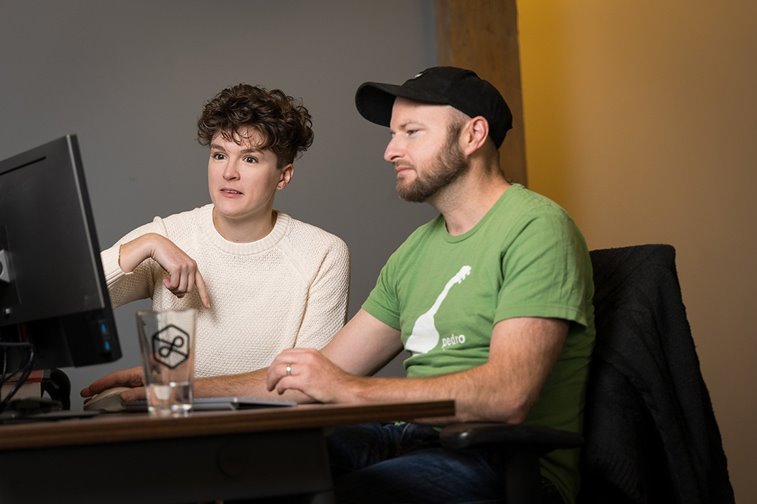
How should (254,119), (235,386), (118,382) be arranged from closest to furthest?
(235,386) → (118,382) → (254,119)

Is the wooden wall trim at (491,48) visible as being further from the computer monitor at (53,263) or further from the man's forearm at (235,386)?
the computer monitor at (53,263)

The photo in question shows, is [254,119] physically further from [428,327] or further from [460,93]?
[428,327]

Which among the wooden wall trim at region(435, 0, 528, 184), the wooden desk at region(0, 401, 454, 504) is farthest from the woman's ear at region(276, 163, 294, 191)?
the wooden desk at region(0, 401, 454, 504)

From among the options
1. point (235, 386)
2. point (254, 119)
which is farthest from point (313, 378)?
point (254, 119)

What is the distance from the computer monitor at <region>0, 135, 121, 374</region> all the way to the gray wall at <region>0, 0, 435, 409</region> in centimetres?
192

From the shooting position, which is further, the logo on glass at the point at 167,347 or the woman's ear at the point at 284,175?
the woman's ear at the point at 284,175

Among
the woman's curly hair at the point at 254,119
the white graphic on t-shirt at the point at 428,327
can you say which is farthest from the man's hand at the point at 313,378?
the woman's curly hair at the point at 254,119

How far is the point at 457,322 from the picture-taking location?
73.6 inches

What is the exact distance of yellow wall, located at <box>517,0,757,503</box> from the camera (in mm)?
4266

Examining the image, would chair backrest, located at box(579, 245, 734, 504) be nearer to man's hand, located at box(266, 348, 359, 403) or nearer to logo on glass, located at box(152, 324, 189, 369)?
man's hand, located at box(266, 348, 359, 403)

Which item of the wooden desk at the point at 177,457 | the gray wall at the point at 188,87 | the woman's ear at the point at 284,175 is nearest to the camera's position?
the wooden desk at the point at 177,457

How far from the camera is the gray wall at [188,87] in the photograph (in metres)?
3.46

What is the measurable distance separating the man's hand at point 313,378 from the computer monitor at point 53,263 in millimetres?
277

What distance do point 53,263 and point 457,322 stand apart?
729mm
